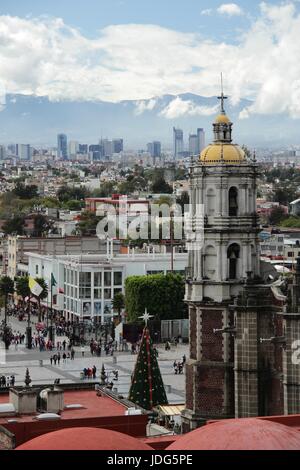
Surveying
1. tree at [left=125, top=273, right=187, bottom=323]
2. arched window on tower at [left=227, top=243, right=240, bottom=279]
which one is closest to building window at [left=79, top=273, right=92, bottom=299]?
tree at [left=125, top=273, right=187, bottom=323]

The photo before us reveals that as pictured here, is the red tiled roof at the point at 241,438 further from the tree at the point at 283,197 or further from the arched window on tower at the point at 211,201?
the tree at the point at 283,197

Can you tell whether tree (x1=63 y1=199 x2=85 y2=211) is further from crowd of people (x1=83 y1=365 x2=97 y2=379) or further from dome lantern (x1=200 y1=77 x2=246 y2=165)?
dome lantern (x1=200 y1=77 x2=246 y2=165)

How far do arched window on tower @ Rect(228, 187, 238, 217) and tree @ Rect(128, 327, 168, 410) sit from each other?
448cm

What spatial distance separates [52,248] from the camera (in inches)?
3300

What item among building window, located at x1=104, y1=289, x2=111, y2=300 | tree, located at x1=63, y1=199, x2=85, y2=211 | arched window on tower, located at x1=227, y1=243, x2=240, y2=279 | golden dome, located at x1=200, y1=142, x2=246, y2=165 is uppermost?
tree, located at x1=63, y1=199, x2=85, y2=211

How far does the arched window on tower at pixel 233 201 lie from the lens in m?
30.6

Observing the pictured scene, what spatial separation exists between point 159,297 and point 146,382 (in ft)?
85.5

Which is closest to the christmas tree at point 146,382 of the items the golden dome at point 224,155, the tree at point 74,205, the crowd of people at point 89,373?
the golden dome at point 224,155

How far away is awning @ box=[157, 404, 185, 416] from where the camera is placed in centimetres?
3139

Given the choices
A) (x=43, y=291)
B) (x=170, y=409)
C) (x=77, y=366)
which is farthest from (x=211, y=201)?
(x=43, y=291)

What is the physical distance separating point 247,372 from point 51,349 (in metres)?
29.7

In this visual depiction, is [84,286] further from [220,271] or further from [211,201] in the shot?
[220,271]
